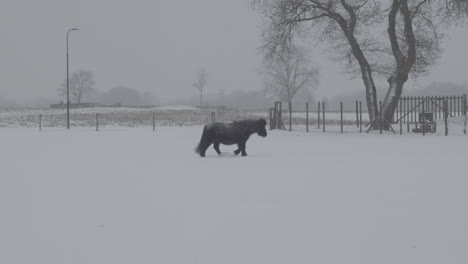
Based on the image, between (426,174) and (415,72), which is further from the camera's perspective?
(415,72)

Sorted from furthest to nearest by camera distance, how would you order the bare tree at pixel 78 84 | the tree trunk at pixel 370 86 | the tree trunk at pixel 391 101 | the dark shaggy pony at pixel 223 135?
the bare tree at pixel 78 84 → the tree trunk at pixel 370 86 → the tree trunk at pixel 391 101 → the dark shaggy pony at pixel 223 135

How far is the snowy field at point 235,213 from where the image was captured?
5.34 m

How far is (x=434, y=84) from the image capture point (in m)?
126

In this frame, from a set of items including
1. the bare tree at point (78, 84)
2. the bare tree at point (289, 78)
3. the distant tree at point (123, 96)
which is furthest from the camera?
the distant tree at point (123, 96)

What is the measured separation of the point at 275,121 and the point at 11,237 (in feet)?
87.7

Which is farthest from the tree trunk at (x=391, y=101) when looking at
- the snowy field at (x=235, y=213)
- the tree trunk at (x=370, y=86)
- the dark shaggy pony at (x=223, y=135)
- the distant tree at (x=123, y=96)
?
the distant tree at (x=123, y=96)

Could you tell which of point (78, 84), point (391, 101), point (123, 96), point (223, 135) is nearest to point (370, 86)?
point (391, 101)

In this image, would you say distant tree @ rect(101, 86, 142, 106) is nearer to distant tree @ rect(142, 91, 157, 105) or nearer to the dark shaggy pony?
distant tree @ rect(142, 91, 157, 105)

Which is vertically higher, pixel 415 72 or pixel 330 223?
pixel 415 72

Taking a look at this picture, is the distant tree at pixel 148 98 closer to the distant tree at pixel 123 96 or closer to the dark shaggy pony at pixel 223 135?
the distant tree at pixel 123 96

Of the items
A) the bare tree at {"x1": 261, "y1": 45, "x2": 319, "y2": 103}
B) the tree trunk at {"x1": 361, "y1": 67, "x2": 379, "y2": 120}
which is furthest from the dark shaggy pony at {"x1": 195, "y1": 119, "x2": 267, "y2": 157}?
the bare tree at {"x1": 261, "y1": 45, "x2": 319, "y2": 103}

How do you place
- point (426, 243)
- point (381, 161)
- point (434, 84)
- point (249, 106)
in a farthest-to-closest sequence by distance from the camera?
point (249, 106) < point (434, 84) < point (381, 161) < point (426, 243)

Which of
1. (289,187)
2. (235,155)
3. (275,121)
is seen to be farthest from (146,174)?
(275,121)

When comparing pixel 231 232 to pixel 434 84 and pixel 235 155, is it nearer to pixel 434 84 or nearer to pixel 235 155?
pixel 235 155
